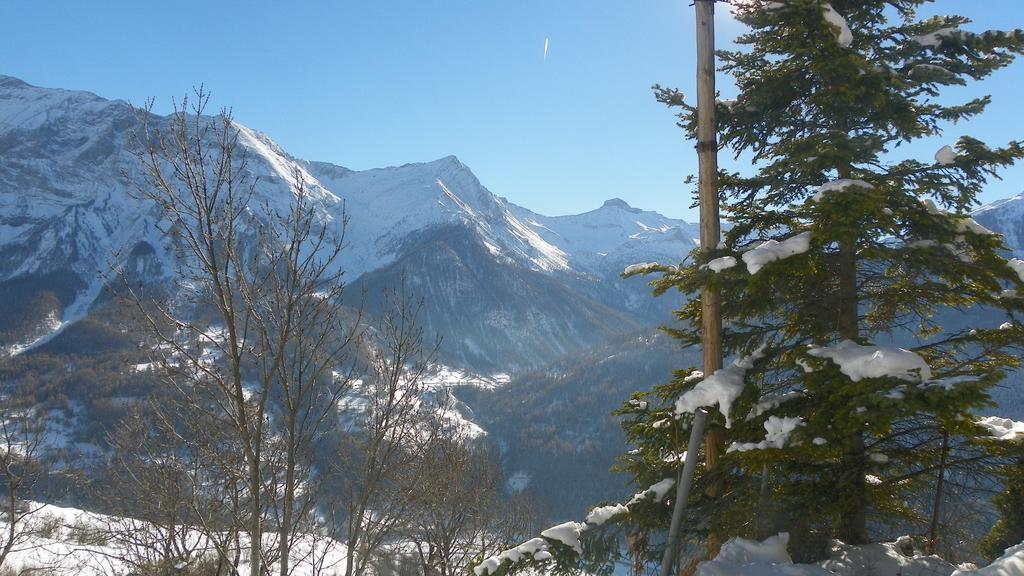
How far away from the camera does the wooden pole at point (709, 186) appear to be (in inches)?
272

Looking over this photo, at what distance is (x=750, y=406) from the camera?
19.8 ft

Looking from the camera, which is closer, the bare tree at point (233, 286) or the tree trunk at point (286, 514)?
the bare tree at point (233, 286)

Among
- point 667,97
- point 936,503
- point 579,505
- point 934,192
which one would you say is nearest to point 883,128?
point 934,192

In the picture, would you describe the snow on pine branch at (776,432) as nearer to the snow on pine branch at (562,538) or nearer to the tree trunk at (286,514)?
the snow on pine branch at (562,538)

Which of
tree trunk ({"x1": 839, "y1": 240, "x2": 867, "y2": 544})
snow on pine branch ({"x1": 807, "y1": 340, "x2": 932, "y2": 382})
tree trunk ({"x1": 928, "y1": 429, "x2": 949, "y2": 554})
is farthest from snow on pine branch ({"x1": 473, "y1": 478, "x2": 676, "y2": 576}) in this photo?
tree trunk ({"x1": 928, "y1": 429, "x2": 949, "y2": 554})

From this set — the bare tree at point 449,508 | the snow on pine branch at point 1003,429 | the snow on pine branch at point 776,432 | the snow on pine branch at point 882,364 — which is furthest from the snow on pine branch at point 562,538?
the bare tree at point 449,508

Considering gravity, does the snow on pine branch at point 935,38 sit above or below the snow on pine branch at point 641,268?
above

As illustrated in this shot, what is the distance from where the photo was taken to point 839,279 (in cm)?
683

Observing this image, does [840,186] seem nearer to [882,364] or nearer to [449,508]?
[882,364]

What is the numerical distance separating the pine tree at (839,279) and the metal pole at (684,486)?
1.13 ft

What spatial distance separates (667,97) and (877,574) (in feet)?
19.3

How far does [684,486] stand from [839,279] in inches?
120

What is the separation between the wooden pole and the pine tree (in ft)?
0.86

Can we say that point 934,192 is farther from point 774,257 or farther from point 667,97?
point 667,97
